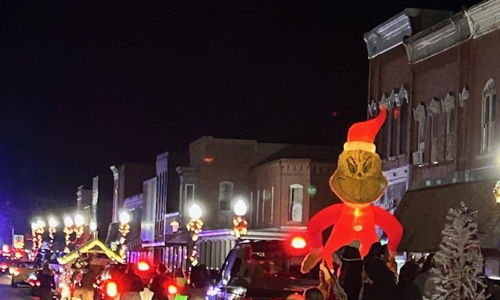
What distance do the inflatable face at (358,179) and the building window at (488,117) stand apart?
12879mm

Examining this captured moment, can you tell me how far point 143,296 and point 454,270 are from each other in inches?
399

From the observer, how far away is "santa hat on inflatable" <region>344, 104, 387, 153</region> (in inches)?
629

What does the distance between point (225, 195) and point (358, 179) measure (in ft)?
131

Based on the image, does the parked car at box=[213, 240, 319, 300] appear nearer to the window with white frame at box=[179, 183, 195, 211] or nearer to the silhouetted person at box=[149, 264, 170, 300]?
the silhouetted person at box=[149, 264, 170, 300]

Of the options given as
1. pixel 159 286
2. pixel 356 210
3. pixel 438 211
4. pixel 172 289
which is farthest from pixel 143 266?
pixel 438 211

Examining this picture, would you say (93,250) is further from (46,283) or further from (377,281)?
(377,281)

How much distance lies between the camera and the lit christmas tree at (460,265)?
10797 mm

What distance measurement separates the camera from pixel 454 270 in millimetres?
10852

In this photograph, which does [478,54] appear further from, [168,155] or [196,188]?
[168,155]

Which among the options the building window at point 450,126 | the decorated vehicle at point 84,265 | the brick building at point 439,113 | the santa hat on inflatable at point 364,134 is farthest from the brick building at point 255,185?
the santa hat on inflatable at point 364,134

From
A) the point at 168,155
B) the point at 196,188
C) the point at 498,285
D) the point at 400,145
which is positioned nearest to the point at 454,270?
the point at 498,285

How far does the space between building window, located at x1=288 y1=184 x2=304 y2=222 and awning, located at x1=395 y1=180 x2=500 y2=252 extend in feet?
51.4

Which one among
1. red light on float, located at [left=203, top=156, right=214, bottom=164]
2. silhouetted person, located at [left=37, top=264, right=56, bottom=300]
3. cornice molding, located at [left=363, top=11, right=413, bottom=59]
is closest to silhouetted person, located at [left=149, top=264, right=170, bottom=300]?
silhouetted person, located at [left=37, top=264, right=56, bottom=300]

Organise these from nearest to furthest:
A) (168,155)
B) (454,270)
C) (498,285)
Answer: (454,270), (498,285), (168,155)
